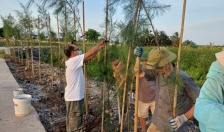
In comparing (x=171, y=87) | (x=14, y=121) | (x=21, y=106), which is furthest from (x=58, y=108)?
(x=171, y=87)

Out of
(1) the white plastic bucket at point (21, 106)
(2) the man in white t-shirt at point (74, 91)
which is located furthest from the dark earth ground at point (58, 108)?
(1) the white plastic bucket at point (21, 106)

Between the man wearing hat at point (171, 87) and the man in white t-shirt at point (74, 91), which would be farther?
the man in white t-shirt at point (74, 91)

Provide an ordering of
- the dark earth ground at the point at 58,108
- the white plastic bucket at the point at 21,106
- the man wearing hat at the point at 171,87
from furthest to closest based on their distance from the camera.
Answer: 1. the white plastic bucket at the point at 21,106
2. the dark earth ground at the point at 58,108
3. the man wearing hat at the point at 171,87

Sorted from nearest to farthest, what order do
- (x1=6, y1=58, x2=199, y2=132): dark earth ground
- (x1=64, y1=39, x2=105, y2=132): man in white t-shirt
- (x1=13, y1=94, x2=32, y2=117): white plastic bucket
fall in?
(x1=64, y1=39, x2=105, y2=132): man in white t-shirt
(x1=6, y1=58, x2=199, y2=132): dark earth ground
(x1=13, y1=94, x2=32, y2=117): white plastic bucket

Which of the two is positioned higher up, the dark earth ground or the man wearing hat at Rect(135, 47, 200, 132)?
the man wearing hat at Rect(135, 47, 200, 132)

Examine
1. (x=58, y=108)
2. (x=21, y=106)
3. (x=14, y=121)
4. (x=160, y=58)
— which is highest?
(x=160, y=58)

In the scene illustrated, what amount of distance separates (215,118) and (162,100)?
6.18 feet

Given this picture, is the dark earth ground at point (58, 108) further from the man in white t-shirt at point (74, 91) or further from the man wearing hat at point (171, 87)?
the man wearing hat at point (171, 87)

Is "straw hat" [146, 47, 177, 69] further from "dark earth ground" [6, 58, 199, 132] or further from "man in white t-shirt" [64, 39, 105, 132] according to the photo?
"man in white t-shirt" [64, 39, 105, 132]

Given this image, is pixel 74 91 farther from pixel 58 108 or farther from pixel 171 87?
pixel 58 108

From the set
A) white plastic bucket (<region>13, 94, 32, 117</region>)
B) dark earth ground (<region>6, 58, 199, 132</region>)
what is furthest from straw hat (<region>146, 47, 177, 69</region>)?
white plastic bucket (<region>13, 94, 32, 117</region>)

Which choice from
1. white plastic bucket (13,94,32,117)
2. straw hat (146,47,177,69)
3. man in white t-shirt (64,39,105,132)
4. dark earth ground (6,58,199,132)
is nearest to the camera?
straw hat (146,47,177,69)

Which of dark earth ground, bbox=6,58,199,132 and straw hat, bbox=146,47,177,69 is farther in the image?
dark earth ground, bbox=6,58,199,132

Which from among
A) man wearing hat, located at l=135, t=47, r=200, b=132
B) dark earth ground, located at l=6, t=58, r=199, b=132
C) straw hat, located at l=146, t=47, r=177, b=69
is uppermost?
straw hat, located at l=146, t=47, r=177, b=69
